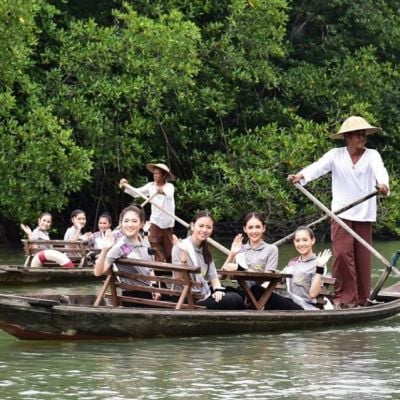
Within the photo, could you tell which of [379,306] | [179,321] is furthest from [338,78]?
[179,321]

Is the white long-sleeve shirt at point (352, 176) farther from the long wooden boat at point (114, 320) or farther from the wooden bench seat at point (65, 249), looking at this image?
the wooden bench seat at point (65, 249)

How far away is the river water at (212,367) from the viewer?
770 centimetres

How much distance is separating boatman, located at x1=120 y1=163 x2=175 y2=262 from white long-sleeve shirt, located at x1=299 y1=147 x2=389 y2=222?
331 cm

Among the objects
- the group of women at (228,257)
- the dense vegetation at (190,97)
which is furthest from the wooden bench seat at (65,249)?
the group of women at (228,257)

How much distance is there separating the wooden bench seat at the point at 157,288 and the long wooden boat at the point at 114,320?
13 centimetres

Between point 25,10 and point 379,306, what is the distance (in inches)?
364

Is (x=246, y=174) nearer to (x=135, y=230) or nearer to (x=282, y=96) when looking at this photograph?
(x=282, y=96)

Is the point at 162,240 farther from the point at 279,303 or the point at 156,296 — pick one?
the point at 156,296

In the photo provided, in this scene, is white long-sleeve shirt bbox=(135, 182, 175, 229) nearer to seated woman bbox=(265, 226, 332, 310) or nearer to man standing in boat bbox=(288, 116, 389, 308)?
man standing in boat bbox=(288, 116, 389, 308)

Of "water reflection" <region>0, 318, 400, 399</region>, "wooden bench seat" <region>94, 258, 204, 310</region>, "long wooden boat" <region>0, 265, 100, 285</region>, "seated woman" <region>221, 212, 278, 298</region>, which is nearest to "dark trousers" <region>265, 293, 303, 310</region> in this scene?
"seated woman" <region>221, 212, 278, 298</region>

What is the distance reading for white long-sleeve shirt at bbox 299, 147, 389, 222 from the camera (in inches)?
430

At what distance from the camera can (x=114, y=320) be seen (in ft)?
30.3

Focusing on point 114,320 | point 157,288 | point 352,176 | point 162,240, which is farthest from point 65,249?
point 114,320

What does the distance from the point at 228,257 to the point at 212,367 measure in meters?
1.87
